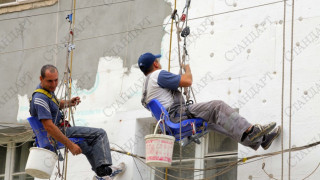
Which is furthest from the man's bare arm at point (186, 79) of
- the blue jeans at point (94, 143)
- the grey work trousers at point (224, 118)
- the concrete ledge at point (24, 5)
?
the concrete ledge at point (24, 5)

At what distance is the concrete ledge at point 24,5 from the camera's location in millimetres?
12880

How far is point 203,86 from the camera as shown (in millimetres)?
11055

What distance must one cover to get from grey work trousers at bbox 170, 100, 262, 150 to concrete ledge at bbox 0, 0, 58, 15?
362 centimetres

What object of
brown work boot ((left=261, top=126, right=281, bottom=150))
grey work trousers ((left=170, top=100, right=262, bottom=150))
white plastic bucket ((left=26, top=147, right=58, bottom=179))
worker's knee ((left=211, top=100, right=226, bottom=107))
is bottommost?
white plastic bucket ((left=26, top=147, right=58, bottom=179))

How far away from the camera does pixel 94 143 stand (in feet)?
35.0

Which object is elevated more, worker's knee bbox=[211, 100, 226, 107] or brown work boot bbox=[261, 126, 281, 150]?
worker's knee bbox=[211, 100, 226, 107]

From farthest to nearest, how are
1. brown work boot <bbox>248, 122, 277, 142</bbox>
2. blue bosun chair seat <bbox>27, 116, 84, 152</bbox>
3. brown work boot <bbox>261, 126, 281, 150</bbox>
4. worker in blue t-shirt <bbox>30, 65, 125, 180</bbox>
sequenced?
1. blue bosun chair seat <bbox>27, 116, 84, 152</bbox>
2. worker in blue t-shirt <bbox>30, 65, 125, 180</bbox>
3. brown work boot <bbox>261, 126, 281, 150</bbox>
4. brown work boot <bbox>248, 122, 277, 142</bbox>

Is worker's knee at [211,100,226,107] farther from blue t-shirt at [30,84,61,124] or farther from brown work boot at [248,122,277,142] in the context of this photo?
blue t-shirt at [30,84,61,124]

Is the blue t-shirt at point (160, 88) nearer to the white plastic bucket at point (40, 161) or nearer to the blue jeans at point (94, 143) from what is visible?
the blue jeans at point (94, 143)

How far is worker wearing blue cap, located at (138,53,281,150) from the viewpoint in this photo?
987 cm

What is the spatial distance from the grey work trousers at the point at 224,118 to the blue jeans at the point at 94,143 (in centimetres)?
98

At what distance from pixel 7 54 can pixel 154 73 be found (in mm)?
3555

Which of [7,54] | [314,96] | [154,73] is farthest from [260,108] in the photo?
[7,54]

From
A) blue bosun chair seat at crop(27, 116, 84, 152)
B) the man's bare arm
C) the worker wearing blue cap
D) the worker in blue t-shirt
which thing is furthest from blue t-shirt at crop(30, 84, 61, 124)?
the man's bare arm
